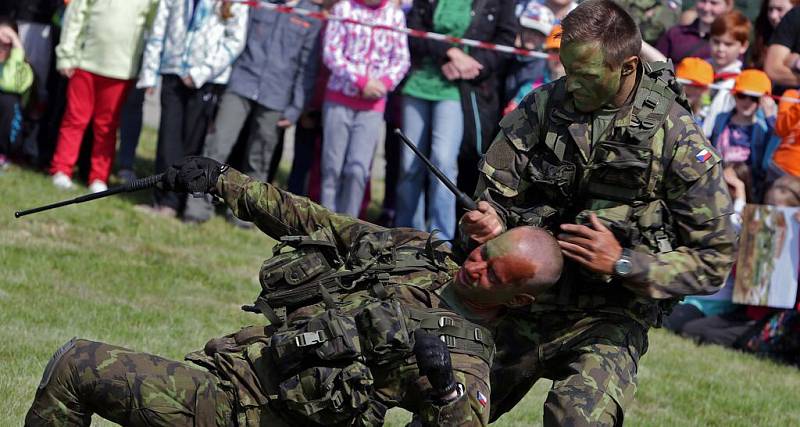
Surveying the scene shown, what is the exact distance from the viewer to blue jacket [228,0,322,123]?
33.3ft

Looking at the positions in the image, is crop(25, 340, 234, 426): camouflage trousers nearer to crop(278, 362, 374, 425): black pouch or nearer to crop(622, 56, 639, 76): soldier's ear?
crop(278, 362, 374, 425): black pouch

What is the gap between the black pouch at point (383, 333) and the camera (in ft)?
14.5

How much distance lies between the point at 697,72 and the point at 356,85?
2.59 meters

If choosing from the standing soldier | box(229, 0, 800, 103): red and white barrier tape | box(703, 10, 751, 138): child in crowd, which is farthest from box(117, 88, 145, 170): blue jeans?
box(703, 10, 751, 138): child in crowd

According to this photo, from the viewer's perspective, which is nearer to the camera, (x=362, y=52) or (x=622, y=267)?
(x=622, y=267)

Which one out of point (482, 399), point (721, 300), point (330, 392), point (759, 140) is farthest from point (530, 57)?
point (330, 392)

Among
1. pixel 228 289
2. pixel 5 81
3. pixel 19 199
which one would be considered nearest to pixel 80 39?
pixel 5 81

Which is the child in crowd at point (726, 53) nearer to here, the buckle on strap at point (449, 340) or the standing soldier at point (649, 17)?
the standing soldier at point (649, 17)

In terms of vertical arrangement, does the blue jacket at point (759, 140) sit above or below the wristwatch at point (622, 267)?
below

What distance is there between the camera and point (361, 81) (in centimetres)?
977

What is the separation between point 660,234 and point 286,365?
1.55 meters

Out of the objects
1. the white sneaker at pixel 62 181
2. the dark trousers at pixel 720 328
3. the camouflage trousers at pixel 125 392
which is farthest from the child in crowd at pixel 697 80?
the camouflage trousers at pixel 125 392

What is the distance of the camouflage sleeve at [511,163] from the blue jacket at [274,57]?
524cm

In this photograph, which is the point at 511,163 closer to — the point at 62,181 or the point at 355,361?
the point at 355,361
